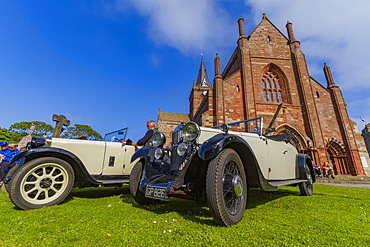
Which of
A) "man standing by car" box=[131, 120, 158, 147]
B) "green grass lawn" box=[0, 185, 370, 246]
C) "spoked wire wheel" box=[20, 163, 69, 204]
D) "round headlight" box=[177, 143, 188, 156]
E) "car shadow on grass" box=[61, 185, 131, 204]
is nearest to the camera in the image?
"green grass lawn" box=[0, 185, 370, 246]

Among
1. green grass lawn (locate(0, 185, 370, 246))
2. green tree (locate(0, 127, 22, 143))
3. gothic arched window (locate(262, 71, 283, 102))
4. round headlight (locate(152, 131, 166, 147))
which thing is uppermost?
gothic arched window (locate(262, 71, 283, 102))

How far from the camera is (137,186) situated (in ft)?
9.71

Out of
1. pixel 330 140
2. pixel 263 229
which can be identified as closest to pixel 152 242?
pixel 263 229

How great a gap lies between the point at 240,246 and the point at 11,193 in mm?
3464

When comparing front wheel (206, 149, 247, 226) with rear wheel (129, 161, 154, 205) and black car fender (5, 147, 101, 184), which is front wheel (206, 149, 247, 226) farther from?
black car fender (5, 147, 101, 184)

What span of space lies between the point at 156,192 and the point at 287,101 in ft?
54.3

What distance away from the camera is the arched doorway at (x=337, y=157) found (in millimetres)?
13266

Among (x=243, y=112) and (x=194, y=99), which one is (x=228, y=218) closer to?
(x=243, y=112)

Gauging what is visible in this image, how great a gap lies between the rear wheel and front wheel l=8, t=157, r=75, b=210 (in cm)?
127

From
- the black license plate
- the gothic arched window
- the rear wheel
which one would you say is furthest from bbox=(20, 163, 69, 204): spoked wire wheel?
the gothic arched window

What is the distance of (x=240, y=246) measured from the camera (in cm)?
148

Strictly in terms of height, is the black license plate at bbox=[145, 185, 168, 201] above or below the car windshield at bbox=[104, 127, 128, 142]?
below

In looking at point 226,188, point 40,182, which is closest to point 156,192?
point 226,188

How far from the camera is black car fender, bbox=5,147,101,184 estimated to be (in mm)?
2878
